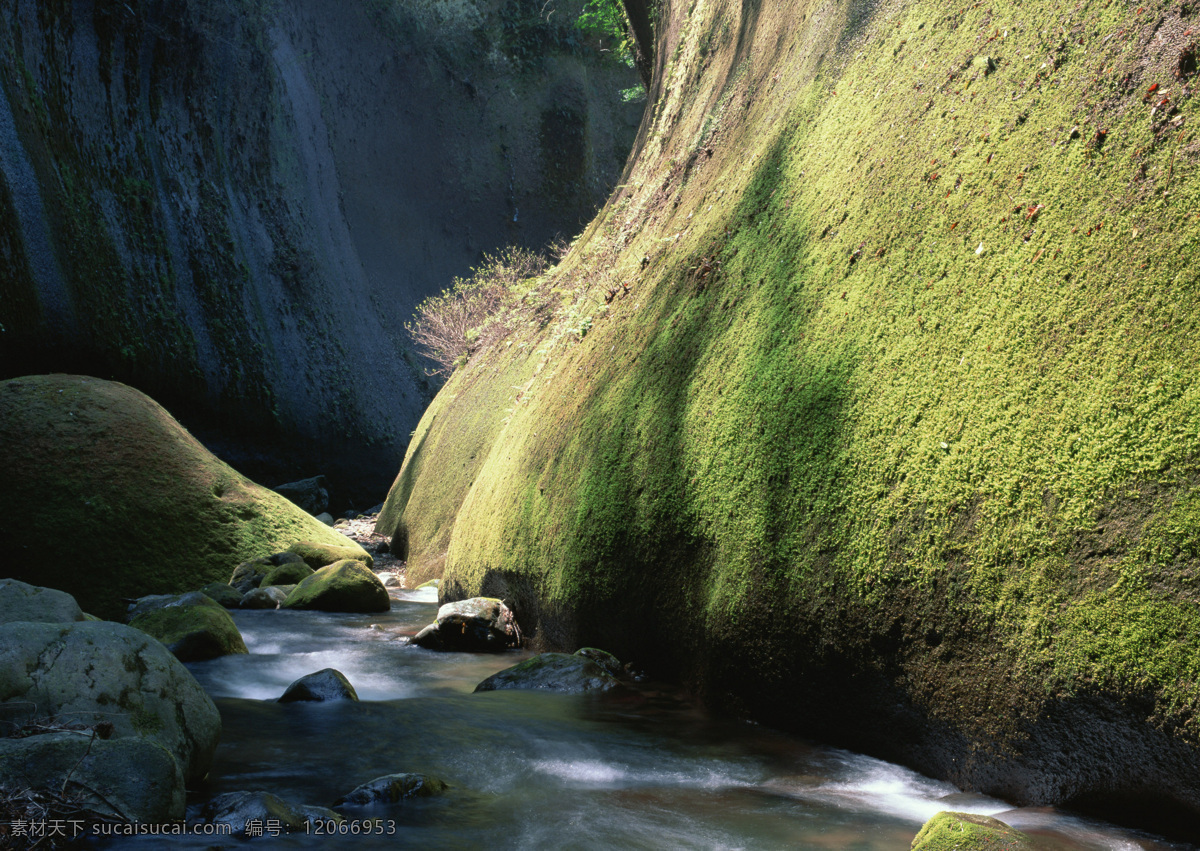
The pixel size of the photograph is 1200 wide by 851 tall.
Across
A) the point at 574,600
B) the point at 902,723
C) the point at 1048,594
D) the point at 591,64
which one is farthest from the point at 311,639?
the point at 591,64

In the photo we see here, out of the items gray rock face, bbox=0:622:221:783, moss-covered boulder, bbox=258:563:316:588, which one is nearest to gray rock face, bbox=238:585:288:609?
moss-covered boulder, bbox=258:563:316:588

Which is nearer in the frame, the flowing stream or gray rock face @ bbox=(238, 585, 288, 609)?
the flowing stream

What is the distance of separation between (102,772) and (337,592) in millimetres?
6239

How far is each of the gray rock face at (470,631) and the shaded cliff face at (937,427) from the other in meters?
0.53

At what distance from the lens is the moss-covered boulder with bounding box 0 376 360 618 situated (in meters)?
8.81

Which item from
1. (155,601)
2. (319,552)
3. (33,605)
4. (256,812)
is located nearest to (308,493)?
(319,552)

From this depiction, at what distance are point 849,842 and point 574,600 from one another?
3525 mm

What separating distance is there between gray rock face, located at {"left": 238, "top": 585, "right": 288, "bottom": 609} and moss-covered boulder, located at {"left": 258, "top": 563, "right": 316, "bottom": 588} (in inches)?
13.5

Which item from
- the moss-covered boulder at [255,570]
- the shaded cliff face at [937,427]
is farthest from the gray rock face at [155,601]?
the shaded cliff face at [937,427]

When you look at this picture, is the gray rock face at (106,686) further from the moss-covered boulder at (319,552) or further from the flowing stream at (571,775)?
the moss-covered boulder at (319,552)

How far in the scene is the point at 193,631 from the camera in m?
6.51

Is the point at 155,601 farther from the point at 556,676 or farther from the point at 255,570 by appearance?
the point at 556,676

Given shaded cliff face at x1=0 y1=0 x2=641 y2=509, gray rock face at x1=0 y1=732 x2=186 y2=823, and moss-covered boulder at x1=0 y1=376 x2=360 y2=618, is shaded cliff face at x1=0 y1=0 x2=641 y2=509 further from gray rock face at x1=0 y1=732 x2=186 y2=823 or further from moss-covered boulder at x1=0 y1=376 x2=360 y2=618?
gray rock face at x1=0 y1=732 x2=186 y2=823

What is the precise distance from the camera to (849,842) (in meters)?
3.20
